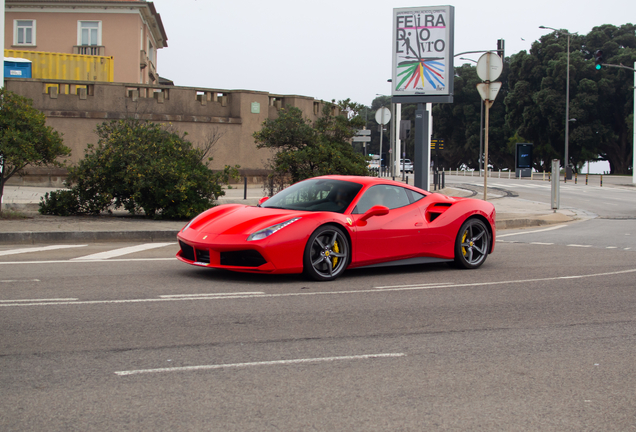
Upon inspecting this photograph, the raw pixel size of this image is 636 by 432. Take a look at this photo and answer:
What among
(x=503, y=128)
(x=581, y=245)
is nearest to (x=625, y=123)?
(x=503, y=128)

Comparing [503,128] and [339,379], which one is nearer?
[339,379]

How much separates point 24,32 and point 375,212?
4084cm

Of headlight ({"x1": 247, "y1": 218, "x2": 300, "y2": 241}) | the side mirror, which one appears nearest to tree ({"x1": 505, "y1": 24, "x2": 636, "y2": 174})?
the side mirror

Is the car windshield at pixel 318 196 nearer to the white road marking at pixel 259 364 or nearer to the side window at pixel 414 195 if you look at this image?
the side window at pixel 414 195

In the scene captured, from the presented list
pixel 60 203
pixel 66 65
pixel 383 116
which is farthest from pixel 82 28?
pixel 60 203

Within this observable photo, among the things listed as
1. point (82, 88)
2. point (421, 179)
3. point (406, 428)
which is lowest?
point (406, 428)

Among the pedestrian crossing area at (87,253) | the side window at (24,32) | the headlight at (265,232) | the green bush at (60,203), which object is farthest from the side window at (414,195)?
the side window at (24,32)

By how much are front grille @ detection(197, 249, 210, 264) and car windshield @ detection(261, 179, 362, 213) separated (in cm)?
122

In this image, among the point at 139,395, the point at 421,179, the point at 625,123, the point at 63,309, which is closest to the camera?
the point at 139,395

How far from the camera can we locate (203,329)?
225 inches

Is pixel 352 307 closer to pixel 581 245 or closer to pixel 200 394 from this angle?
pixel 200 394

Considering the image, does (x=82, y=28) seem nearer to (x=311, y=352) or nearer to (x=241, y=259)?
(x=241, y=259)

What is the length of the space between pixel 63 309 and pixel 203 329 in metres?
1.53

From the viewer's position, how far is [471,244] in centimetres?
962
